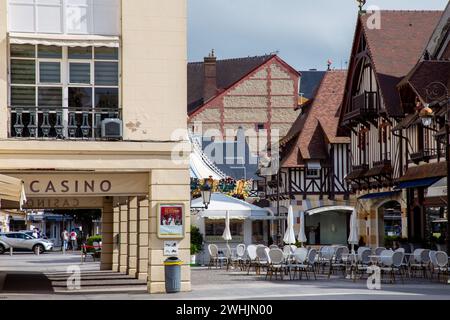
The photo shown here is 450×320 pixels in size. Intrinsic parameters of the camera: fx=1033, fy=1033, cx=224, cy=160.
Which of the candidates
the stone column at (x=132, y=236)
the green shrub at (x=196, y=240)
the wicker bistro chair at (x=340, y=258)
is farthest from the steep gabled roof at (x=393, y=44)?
the stone column at (x=132, y=236)

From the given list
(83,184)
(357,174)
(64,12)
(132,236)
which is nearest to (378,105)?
(357,174)

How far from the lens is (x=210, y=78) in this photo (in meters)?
78.4

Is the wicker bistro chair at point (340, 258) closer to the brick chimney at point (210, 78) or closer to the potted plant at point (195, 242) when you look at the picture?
the potted plant at point (195, 242)

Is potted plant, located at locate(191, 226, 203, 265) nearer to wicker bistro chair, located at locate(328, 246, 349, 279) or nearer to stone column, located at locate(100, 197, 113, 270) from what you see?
stone column, located at locate(100, 197, 113, 270)

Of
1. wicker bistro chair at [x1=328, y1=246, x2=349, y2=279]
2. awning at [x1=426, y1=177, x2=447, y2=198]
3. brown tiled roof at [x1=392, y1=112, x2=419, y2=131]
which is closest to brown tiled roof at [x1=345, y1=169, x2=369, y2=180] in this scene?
brown tiled roof at [x1=392, y1=112, x2=419, y2=131]

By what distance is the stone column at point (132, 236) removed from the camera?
99.7 ft

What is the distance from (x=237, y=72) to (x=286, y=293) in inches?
2344

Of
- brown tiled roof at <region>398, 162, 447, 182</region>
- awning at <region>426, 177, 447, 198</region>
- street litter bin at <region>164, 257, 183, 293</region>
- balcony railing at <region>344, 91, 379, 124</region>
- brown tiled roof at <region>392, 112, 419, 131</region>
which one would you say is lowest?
street litter bin at <region>164, 257, 183, 293</region>

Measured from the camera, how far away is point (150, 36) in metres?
23.7

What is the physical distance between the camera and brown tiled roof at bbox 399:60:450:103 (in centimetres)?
3762

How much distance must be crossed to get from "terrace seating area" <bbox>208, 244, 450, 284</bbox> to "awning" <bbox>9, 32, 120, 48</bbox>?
8.54 m

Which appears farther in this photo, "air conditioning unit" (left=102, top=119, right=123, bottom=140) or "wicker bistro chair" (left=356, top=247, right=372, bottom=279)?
"wicker bistro chair" (left=356, top=247, right=372, bottom=279)
